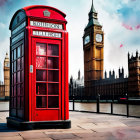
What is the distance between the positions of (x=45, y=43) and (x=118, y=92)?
61575mm

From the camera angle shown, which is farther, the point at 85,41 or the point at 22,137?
the point at 85,41

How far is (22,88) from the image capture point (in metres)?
5.07

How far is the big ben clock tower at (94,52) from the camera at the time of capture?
77.8 metres

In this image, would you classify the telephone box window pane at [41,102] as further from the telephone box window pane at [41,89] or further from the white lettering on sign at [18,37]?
the white lettering on sign at [18,37]

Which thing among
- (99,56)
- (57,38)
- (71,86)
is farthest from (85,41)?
(57,38)

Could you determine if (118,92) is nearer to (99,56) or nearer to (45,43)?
(99,56)

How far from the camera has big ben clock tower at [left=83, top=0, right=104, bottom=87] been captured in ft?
255

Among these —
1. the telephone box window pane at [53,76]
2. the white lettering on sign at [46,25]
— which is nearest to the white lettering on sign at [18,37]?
the white lettering on sign at [46,25]

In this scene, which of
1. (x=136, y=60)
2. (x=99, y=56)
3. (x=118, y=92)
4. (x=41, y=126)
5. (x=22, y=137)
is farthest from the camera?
(x=99, y=56)

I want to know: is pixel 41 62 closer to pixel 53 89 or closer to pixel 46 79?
pixel 46 79

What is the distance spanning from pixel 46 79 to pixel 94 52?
73.1 metres

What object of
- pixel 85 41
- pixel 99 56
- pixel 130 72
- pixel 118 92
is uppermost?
pixel 85 41

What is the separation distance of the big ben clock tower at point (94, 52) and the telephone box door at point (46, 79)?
2835 inches

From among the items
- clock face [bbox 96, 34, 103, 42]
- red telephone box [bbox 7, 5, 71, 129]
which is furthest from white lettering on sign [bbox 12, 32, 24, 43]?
clock face [bbox 96, 34, 103, 42]
